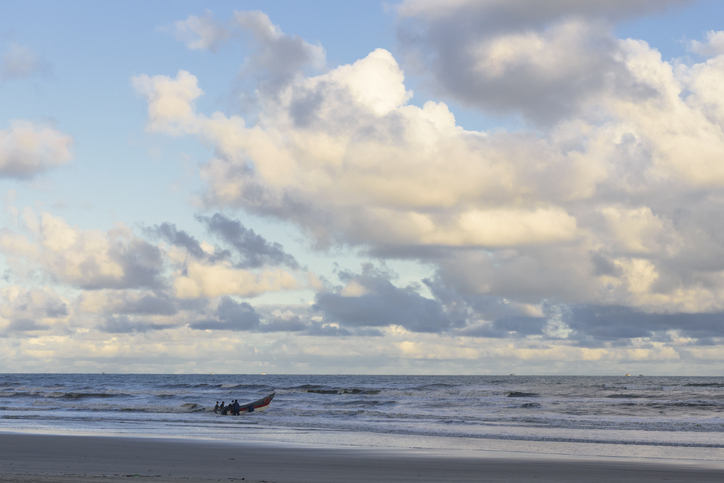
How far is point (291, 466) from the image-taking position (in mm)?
21859

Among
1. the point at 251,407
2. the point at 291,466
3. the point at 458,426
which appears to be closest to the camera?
the point at 291,466

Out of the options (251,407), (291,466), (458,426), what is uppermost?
(291,466)

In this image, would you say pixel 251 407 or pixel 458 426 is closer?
pixel 458 426

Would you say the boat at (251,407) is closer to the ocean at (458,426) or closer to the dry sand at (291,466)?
the ocean at (458,426)

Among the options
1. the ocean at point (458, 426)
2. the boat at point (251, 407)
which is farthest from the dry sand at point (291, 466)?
the boat at point (251, 407)

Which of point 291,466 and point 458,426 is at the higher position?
point 291,466

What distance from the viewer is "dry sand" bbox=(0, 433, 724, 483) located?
19016mm

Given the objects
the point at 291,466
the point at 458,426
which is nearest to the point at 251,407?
the point at 458,426

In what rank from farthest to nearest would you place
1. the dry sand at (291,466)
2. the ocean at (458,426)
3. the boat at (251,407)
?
the boat at (251,407)
the ocean at (458,426)
the dry sand at (291,466)

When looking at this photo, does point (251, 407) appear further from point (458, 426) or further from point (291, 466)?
point (291, 466)

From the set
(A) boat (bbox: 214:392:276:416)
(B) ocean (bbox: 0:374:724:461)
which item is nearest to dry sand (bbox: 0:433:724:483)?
(B) ocean (bbox: 0:374:724:461)

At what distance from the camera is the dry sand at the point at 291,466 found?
19.0 meters

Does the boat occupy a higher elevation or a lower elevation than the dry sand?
lower

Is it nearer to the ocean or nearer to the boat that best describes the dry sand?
the ocean
